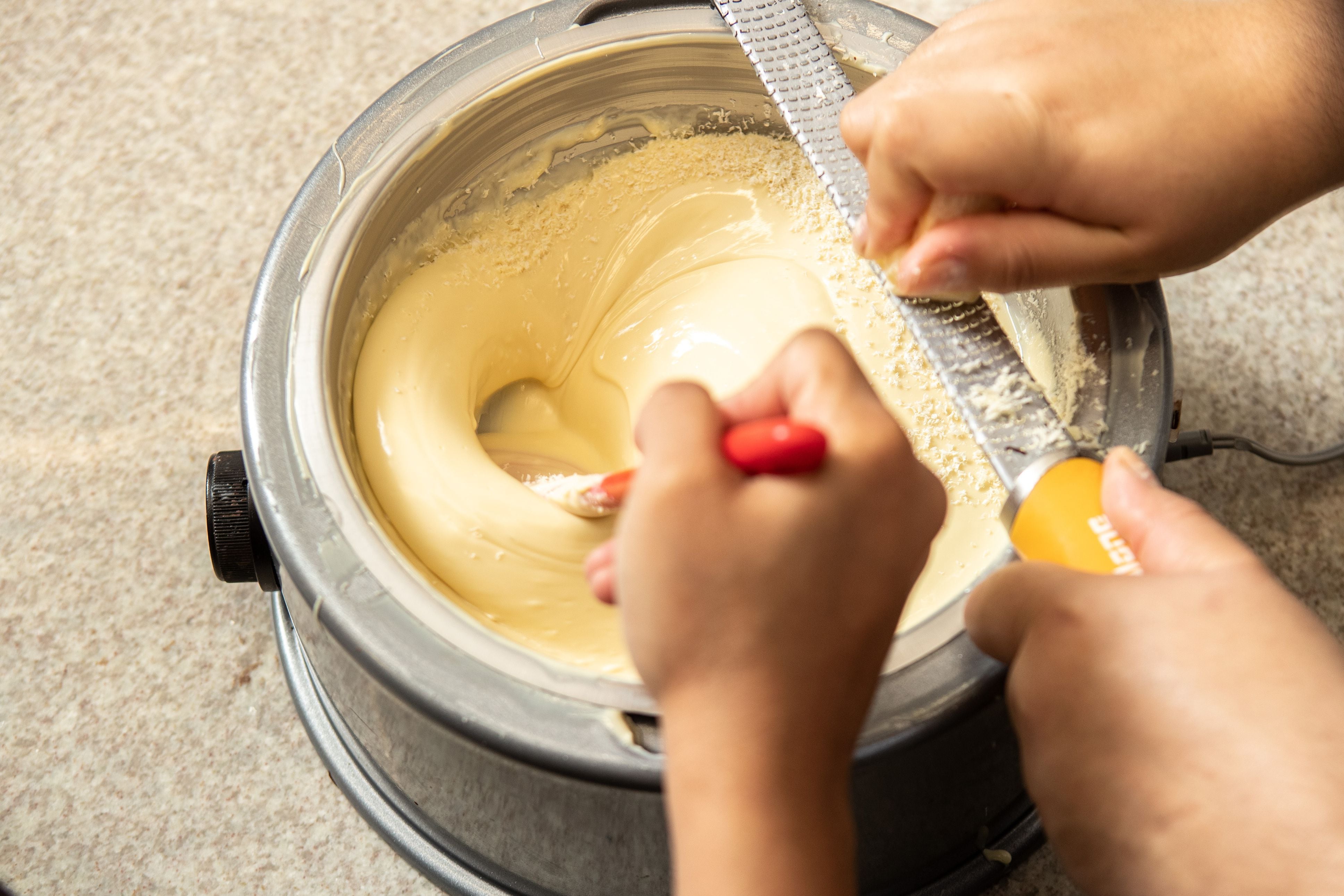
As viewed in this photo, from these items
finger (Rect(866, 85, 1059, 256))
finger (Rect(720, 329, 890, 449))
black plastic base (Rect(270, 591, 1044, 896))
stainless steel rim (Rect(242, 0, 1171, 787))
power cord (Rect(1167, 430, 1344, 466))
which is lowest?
black plastic base (Rect(270, 591, 1044, 896))

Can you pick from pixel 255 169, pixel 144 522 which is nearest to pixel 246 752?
pixel 144 522

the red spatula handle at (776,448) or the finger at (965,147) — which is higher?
the finger at (965,147)

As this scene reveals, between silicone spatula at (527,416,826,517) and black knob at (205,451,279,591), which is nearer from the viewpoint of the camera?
silicone spatula at (527,416,826,517)

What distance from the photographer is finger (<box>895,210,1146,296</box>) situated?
1.74 feet

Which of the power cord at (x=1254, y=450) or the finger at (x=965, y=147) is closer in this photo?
the finger at (x=965, y=147)

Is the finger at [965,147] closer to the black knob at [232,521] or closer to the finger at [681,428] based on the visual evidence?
the finger at [681,428]

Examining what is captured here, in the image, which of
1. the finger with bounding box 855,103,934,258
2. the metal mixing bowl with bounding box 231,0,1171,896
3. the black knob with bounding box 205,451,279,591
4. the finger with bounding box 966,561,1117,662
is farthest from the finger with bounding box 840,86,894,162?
the black knob with bounding box 205,451,279,591

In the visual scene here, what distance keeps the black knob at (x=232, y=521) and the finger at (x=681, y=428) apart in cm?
34

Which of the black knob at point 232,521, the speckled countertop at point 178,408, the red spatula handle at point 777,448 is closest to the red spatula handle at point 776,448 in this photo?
the red spatula handle at point 777,448

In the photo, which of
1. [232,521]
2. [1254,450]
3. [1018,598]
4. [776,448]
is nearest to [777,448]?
[776,448]

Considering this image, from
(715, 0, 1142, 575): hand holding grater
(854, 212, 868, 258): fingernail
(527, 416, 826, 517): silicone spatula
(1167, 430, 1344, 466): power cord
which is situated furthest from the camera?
(1167, 430, 1344, 466): power cord

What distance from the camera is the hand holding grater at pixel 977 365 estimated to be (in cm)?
47

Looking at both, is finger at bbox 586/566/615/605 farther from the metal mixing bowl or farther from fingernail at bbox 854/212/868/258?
fingernail at bbox 854/212/868/258

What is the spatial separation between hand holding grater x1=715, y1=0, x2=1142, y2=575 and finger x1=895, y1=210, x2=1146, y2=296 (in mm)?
39
